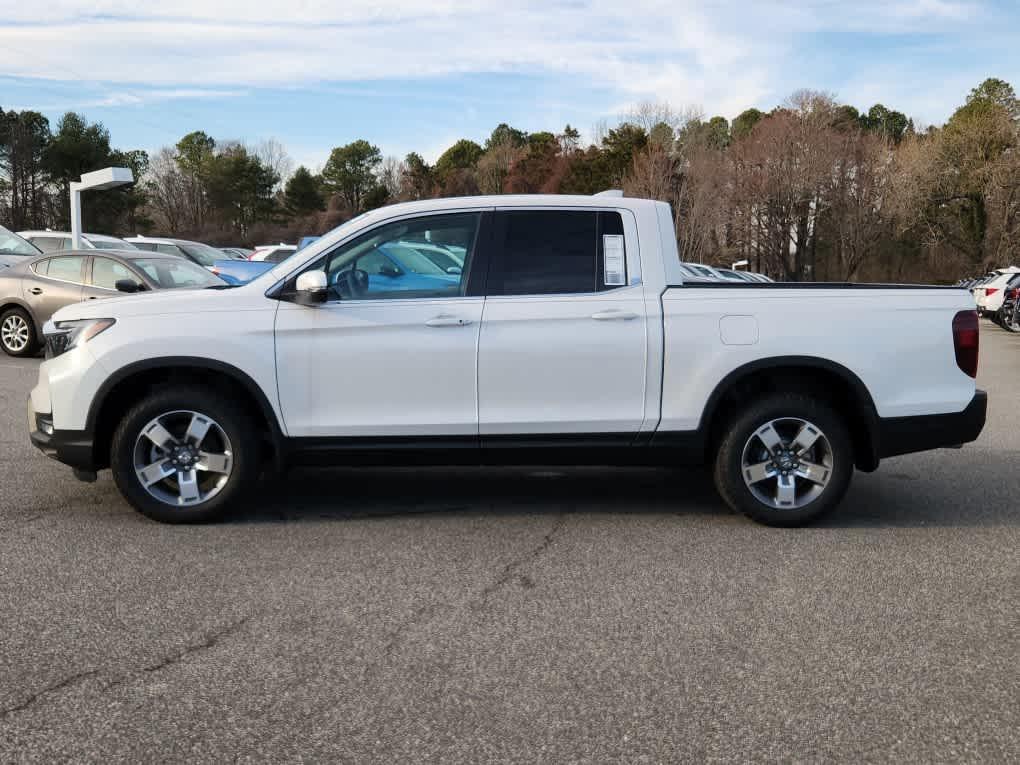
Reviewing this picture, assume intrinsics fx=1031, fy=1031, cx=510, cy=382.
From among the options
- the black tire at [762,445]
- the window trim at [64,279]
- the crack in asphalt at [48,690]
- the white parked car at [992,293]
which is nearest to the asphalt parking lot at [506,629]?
the crack in asphalt at [48,690]

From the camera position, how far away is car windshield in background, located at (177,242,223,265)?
73.9ft

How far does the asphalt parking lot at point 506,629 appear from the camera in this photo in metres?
3.37

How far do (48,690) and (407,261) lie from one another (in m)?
3.14

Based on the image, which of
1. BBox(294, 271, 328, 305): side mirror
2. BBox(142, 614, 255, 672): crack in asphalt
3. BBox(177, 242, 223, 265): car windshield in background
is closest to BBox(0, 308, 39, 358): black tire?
BBox(177, 242, 223, 265): car windshield in background

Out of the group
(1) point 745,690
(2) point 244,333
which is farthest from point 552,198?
(1) point 745,690

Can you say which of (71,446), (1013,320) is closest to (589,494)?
(71,446)

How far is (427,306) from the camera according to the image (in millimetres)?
5875

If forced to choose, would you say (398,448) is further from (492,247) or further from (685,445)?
(685,445)

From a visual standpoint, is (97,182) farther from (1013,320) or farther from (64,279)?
(1013,320)

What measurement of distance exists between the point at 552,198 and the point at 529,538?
2016 millimetres

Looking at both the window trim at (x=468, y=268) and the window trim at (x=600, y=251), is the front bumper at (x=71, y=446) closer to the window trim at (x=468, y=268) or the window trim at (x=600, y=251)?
the window trim at (x=468, y=268)

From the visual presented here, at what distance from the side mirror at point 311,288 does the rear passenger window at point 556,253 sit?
94 cm

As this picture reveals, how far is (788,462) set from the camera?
19.8 ft

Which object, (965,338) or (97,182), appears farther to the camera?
(97,182)
